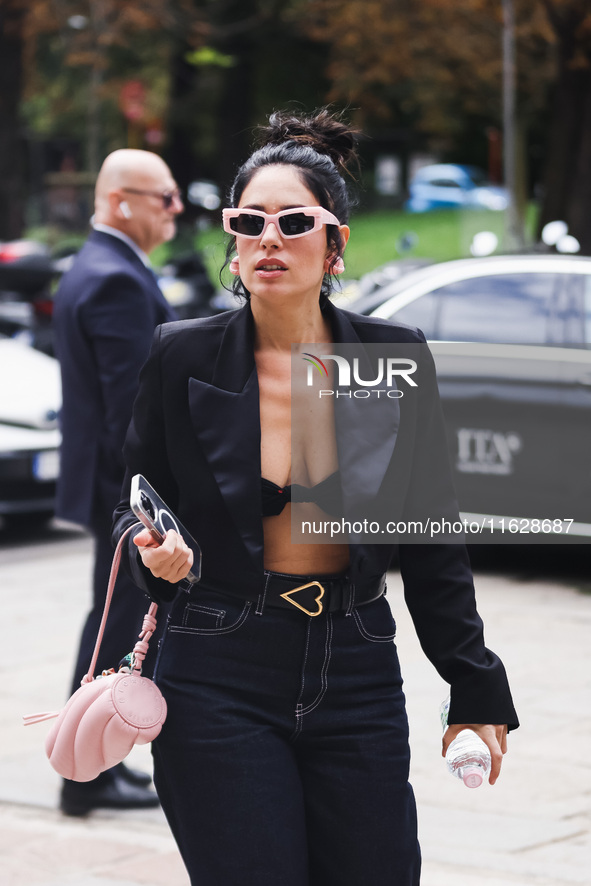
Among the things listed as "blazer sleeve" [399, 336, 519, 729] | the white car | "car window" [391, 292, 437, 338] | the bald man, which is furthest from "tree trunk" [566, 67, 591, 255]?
"blazer sleeve" [399, 336, 519, 729]

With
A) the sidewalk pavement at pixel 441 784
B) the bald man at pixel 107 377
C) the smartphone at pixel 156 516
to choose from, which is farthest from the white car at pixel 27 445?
the smartphone at pixel 156 516

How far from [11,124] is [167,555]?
22916 millimetres

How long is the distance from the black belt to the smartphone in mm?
128

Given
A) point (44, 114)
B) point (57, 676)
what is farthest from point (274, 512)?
point (44, 114)

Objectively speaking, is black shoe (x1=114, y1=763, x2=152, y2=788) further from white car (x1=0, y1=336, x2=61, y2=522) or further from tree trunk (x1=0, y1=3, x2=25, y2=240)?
tree trunk (x1=0, y1=3, x2=25, y2=240)

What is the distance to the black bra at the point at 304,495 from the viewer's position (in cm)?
253

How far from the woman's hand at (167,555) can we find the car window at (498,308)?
5.62 m

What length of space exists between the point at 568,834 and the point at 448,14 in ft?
79.0

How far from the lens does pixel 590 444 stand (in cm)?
752

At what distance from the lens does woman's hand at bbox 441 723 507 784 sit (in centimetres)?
261

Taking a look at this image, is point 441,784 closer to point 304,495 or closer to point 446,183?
point 304,495

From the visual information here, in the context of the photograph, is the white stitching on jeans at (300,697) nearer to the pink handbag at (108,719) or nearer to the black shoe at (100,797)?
the pink handbag at (108,719)

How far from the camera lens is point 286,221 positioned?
8.45 ft

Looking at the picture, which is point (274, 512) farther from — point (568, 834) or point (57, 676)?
point (57, 676)
